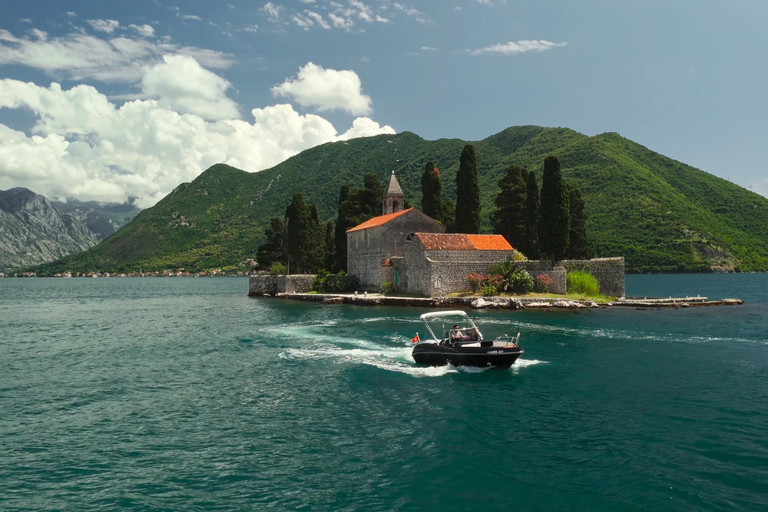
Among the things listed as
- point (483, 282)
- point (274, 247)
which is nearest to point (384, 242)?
point (483, 282)

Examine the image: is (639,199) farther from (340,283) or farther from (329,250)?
(340,283)

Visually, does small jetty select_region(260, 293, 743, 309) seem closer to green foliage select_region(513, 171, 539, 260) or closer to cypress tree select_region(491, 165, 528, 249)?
green foliage select_region(513, 171, 539, 260)

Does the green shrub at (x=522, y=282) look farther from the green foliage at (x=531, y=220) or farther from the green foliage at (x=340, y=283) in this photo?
the green foliage at (x=340, y=283)

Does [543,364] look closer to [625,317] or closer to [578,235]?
[625,317]

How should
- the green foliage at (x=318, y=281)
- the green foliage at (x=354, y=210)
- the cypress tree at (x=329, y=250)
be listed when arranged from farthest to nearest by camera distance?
the cypress tree at (x=329, y=250) < the green foliage at (x=354, y=210) < the green foliage at (x=318, y=281)

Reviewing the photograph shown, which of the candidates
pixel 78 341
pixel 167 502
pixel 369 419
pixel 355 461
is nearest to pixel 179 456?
pixel 167 502

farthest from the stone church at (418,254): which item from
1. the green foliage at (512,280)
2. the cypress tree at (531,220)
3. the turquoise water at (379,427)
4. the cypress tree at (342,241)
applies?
the turquoise water at (379,427)
